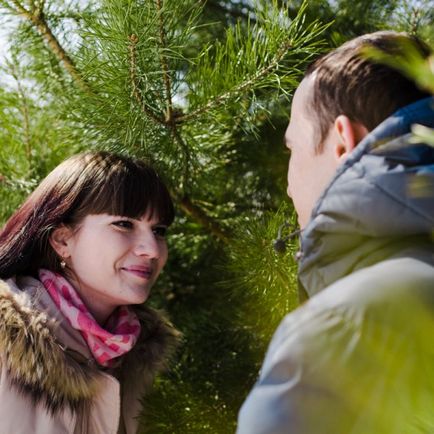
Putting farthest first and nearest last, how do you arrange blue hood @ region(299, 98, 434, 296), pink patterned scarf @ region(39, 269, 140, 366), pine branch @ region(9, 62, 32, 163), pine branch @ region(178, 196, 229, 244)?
pine branch @ region(9, 62, 32, 163), pine branch @ region(178, 196, 229, 244), pink patterned scarf @ region(39, 269, 140, 366), blue hood @ region(299, 98, 434, 296)

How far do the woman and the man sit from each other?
405 mm

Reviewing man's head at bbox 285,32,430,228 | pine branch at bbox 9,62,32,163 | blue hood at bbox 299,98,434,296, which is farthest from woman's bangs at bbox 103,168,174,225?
blue hood at bbox 299,98,434,296

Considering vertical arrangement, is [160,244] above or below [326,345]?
below

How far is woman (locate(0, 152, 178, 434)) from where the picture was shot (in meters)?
1.03

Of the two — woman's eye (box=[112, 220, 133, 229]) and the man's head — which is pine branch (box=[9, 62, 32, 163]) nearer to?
woman's eye (box=[112, 220, 133, 229])

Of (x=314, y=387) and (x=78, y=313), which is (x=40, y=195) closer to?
(x=78, y=313)

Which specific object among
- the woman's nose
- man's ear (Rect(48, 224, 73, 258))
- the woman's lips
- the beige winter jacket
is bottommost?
the beige winter jacket

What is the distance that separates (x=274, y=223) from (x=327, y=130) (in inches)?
15.5

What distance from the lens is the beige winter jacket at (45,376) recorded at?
3.34 feet

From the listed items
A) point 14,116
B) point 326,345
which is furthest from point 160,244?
point 326,345

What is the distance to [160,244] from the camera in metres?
1.15

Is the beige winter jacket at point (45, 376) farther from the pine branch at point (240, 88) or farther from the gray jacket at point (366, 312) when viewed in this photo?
the gray jacket at point (366, 312)

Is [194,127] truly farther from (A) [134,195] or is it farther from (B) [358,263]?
(B) [358,263]

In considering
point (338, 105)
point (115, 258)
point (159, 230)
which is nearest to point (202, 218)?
point (159, 230)
